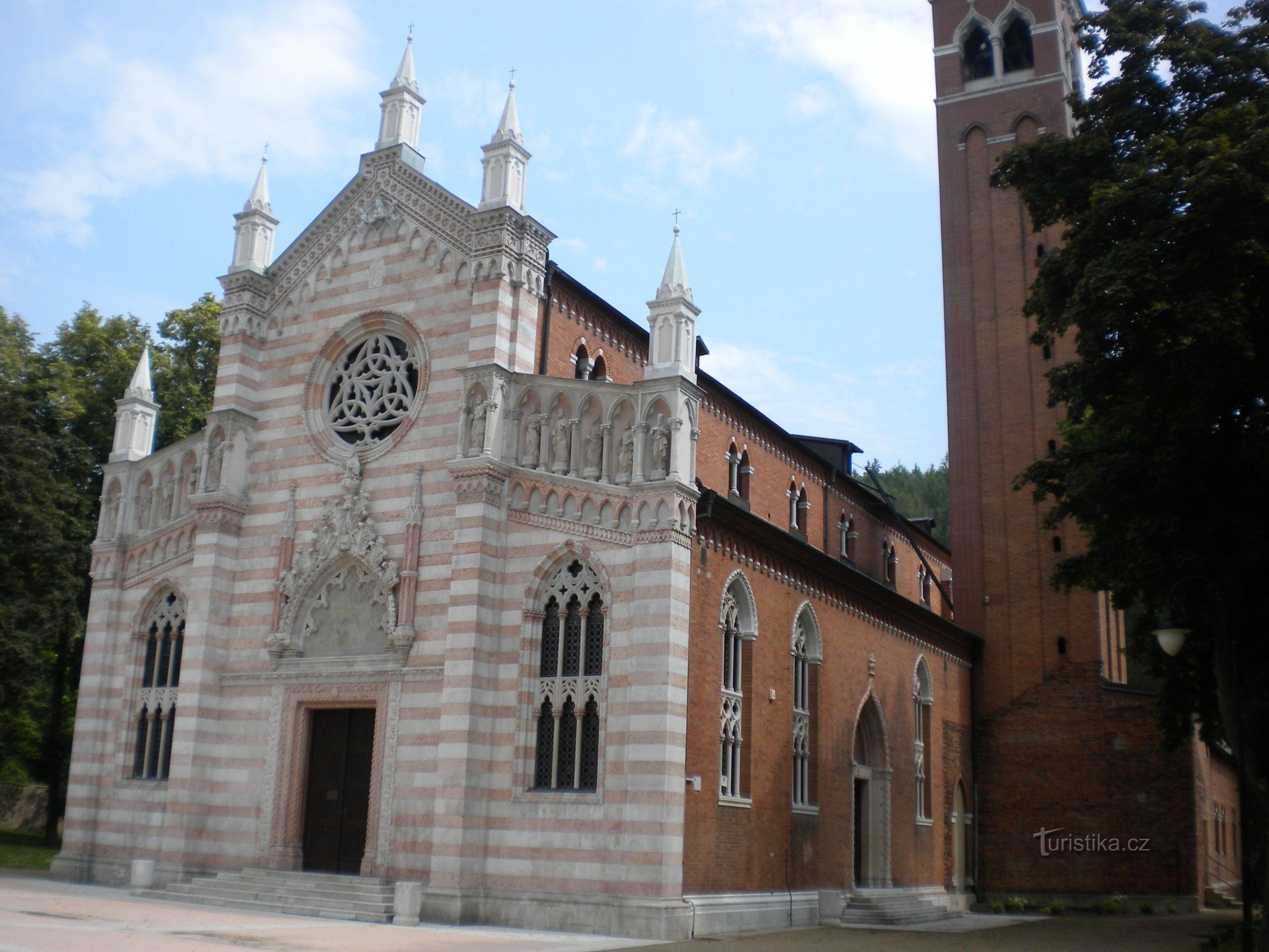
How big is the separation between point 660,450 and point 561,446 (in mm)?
2024

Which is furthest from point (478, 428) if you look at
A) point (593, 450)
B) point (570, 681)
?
point (570, 681)

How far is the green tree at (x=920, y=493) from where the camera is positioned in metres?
79.2

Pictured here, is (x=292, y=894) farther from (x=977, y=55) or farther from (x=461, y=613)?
(x=977, y=55)

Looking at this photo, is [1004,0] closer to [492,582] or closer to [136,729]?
[492,582]

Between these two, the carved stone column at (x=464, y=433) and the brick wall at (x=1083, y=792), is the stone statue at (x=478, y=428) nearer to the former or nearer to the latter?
the carved stone column at (x=464, y=433)

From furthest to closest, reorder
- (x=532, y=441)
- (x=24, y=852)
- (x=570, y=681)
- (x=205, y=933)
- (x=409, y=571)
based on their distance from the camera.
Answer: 1. (x=24, y=852)
2. (x=409, y=571)
3. (x=532, y=441)
4. (x=570, y=681)
5. (x=205, y=933)

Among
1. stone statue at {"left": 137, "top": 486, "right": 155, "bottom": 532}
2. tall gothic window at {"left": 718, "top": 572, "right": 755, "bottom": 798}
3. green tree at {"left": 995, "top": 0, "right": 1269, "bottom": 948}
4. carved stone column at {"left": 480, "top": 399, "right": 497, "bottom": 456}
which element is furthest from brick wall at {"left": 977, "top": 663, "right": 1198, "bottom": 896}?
stone statue at {"left": 137, "top": 486, "right": 155, "bottom": 532}

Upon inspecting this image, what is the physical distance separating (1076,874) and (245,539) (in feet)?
83.4

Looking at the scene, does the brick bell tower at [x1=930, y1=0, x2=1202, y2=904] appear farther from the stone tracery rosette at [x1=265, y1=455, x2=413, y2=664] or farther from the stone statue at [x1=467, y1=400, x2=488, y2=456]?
the stone tracery rosette at [x1=265, y1=455, x2=413, y2=664]

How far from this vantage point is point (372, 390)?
24781 millimetres

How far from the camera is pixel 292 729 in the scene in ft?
76.6

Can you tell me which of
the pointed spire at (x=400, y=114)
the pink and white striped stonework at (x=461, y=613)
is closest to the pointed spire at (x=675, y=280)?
the pink and white striped stonework at (x=461, y=613)

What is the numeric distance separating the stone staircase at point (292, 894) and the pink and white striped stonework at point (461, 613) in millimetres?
482

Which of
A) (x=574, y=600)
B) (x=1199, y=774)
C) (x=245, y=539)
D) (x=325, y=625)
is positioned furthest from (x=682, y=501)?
(x=1199, y=774)
